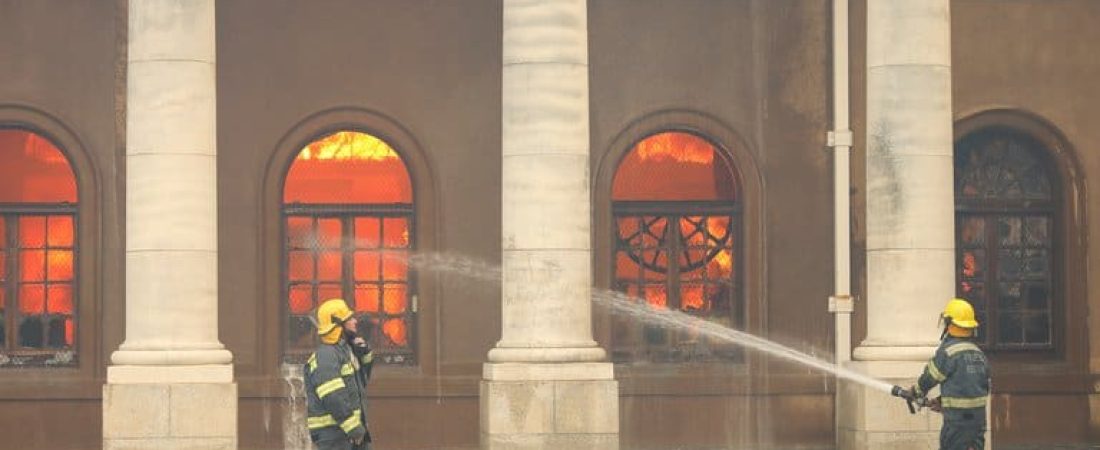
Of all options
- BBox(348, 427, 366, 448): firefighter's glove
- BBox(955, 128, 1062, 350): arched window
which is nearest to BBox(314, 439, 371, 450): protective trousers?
BBox(348, 427, 366, 448): firefighter's glove

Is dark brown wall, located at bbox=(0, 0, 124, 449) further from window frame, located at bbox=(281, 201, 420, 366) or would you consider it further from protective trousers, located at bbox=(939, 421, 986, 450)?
protective trousers, located at bbox=(939, 421, 986, 450)

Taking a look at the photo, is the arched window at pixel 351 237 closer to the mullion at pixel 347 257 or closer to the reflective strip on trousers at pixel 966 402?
the mullion at pixel 347 257

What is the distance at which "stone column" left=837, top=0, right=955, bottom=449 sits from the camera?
28.2m

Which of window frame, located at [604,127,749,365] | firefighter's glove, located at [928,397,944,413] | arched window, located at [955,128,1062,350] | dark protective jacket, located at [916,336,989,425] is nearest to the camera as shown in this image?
dark protective jacket, located at [916,336,989,425]

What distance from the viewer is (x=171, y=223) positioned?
89.5ft

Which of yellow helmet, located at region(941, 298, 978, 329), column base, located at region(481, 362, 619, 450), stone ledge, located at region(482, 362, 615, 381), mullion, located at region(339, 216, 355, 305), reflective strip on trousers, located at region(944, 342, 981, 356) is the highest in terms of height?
mullion, located at region(339, 216, 355, 305)

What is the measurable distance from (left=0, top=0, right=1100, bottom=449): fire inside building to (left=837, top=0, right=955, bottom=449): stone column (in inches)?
43.5

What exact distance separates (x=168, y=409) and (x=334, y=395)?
293 inches

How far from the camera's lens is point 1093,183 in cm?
3106

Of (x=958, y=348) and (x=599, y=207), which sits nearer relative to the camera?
(x=958, y=348)

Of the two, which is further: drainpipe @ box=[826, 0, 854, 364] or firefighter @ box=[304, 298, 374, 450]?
drainpipe @ box=[826, 0, 854, 364]

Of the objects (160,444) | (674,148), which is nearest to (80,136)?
(160,444)

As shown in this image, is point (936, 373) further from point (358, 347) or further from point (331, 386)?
point (331, 386)

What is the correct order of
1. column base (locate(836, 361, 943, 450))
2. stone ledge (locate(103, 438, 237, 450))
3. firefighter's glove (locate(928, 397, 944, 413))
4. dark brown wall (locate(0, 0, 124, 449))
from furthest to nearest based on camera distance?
dark brown wall (locate(0, 0, 124, 449)) → column base (locate(836, 361, 943, 450)) → stone ledge (locate(103, 438, 237, 450)) → firefighter's glove (locate(928, 397, 944, 413))
